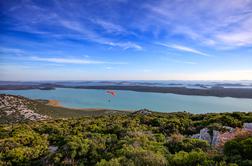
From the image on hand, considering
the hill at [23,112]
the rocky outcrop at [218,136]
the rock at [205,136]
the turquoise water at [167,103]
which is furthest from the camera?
the turquoise water at [167,103]

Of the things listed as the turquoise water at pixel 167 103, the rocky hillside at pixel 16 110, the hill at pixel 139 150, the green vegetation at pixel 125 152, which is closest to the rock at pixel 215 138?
the hill at pixel 139 150

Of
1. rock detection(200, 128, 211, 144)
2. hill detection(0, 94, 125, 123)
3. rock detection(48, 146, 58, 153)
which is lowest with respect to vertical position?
hill detection(0, 94, 125, 123)

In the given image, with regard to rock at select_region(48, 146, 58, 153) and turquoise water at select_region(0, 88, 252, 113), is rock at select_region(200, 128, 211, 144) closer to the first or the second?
rock at select_region(48, 146, 58, 153)

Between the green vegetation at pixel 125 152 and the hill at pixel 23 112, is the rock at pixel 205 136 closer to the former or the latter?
the green vegetation at pixel 125 152

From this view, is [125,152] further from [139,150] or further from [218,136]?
[218,136]

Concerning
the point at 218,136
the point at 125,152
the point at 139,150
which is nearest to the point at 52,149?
the point at 125,152

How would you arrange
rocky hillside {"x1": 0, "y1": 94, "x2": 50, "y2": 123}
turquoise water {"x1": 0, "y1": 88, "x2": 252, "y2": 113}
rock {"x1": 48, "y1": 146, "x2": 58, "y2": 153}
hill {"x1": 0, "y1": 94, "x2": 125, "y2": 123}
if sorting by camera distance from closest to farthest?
rock {"x1": 48, "y1": 146, "x2": 58, "y2": 153} < rocky hillside {"x1": 0, "y1": 94, "x2": 50, "y2": 123} < hill {"x1": 0, "y1": 94, "x2": 125, "y2": 123} < turquoise water {"x1": 0, "y1": 88, "x2": 252, "y2": 113}

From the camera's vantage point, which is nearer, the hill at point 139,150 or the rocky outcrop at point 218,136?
the hill at point 139,150

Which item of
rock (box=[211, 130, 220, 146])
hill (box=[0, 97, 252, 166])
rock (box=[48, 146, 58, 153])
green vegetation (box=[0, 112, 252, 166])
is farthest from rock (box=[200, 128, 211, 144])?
rock (box=[48, 146, 58, 153])
